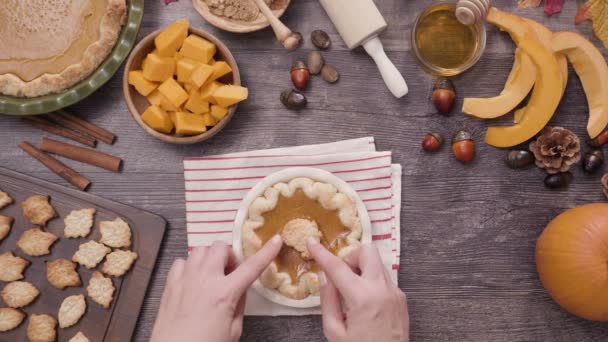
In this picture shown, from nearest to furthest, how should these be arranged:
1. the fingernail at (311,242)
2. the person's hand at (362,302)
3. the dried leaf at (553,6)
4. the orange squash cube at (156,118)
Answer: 1. the person's hand at (362,302)
2. the fingernail at (311,242)
3. the orange squash cube at (156,118)
4. the dried leaf at (553,6)

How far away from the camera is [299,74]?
4.84 feet

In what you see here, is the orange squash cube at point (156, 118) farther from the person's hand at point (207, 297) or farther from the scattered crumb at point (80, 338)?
the scattered crumb at point (80, 338)

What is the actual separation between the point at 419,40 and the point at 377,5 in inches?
6.5

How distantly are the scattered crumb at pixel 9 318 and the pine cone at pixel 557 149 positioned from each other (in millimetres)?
1577

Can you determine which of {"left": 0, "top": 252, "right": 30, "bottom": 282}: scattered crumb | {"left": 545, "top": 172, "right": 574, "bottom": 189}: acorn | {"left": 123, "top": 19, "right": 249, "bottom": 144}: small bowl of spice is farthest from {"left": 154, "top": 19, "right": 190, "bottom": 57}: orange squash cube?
{"left": 545, "top": 172, "right": 574, "bottom": 189}: acorn

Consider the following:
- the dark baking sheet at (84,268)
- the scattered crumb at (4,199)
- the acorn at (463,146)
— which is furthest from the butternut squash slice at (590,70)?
the scattered crumb at (4,199)

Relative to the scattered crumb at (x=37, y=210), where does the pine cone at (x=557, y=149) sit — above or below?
above

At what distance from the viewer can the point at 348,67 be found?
1.52m

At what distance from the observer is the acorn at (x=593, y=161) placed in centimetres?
147

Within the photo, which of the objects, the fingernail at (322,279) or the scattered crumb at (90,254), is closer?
the fingernail at (322,279)

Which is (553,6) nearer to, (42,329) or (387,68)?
(387,68)

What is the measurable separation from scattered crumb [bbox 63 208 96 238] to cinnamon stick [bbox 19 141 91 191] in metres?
0.08

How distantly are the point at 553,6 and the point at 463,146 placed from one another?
19.8 inches

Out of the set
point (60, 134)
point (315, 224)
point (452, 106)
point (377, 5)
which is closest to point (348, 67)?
point (377, 5)
